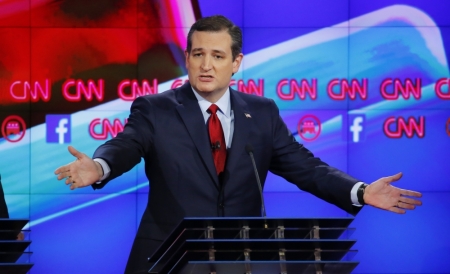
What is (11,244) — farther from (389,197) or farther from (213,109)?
(389,197)

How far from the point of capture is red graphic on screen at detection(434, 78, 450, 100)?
621 cm

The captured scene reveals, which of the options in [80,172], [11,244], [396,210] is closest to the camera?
[11,244]

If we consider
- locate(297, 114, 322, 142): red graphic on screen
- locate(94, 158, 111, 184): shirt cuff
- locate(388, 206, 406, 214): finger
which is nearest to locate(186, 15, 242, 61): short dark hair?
locate(94, 158, 111, 184): shirt cuff

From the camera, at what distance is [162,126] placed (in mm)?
2924

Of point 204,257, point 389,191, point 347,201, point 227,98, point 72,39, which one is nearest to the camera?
point 204,257

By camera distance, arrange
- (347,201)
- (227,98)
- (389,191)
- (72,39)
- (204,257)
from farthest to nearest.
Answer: (72,39)
(227,98)
(347,201)
(389,191)
(204,257)

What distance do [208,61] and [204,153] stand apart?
39 cm

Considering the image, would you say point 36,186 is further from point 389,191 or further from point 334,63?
point 389,191

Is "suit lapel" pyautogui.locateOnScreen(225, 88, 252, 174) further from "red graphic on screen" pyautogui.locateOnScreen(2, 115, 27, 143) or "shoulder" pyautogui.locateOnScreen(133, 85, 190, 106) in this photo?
"red graphic on screen" pyautogui.locateOnScreen(2, 115, 27, 143)

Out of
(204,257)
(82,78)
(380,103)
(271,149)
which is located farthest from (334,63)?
(204,257)

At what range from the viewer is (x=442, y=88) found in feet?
20.4

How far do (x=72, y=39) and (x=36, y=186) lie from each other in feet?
4.06

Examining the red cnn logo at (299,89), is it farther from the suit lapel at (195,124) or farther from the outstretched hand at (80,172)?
the outstretched hand at (80,172)

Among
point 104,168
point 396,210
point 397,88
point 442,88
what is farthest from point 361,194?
point 442,88
